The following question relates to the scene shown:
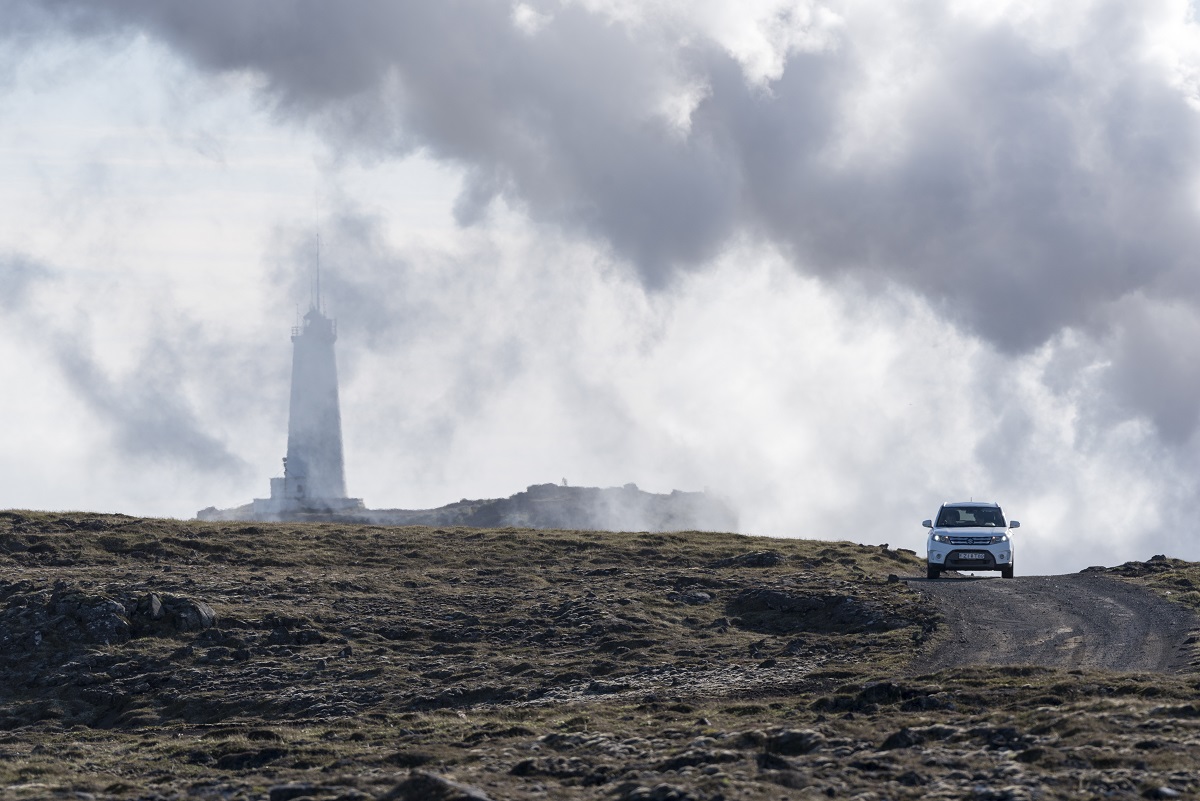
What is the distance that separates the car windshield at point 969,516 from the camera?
1860 inches

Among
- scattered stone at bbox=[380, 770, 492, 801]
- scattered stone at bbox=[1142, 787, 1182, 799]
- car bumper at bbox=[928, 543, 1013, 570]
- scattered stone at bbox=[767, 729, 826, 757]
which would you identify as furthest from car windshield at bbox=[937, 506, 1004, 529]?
scattered stone at bbox=[380, 770, 492, 801]

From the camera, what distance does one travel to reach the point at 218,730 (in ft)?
93.8

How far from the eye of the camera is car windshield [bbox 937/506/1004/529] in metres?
47.2

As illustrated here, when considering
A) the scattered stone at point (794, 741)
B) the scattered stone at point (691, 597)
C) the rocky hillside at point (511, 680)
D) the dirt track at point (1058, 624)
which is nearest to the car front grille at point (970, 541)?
the dirt track at point (1058, 624)

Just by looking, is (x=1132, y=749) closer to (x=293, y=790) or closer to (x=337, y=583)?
(x=293, y=790)

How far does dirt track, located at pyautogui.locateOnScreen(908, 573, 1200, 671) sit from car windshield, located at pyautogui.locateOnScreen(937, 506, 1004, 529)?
2268 mm

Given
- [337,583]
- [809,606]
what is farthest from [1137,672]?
[337,583]

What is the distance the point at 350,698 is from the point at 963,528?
22.2 metres

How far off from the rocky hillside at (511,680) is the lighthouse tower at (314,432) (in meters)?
109

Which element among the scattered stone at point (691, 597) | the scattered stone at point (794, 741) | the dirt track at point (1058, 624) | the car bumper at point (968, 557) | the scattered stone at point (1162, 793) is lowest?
the scattered stone at point (1162, 793)

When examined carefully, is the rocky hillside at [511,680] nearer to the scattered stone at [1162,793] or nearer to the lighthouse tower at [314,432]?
the scattered stone at [1162,793]

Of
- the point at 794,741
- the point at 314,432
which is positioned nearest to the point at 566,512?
the point at 314,432

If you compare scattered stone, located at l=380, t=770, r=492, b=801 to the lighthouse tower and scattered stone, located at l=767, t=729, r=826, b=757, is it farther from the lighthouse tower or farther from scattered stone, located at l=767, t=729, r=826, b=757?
the lighthouse tower

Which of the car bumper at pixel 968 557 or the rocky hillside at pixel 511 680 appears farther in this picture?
the car bumper at pixel 968 557
